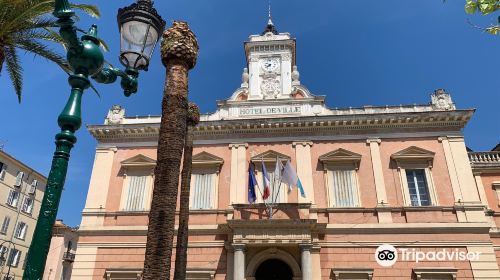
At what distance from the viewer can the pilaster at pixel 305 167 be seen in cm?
1763

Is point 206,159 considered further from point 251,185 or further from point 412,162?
point 412,162

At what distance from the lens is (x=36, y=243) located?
135 inches

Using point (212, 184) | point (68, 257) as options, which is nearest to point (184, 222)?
point (212, 184)

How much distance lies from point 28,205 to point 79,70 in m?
42.9

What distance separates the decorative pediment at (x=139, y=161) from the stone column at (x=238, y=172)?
3951mm

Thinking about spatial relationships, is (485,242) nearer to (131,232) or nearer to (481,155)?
(481,155)

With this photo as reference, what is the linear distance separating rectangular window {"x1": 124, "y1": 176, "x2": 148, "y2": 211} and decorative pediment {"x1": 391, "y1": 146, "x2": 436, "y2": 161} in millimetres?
11927

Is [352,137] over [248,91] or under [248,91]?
under

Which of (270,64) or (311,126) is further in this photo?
(270,64)

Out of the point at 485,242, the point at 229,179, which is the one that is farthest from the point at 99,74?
the point at 485,242

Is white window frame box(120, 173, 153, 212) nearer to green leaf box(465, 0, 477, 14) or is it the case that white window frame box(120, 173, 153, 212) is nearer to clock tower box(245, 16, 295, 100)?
clock tower box(245, 16, 295, 100)

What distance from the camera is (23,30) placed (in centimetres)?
1095

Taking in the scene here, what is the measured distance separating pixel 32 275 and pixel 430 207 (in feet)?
54.4

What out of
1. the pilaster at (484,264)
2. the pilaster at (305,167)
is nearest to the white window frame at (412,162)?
the pilaster at (484,264)
